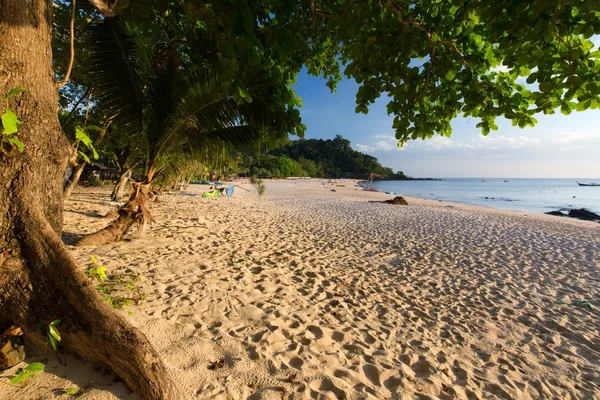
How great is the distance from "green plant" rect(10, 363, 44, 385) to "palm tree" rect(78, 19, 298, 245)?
9.86 ft

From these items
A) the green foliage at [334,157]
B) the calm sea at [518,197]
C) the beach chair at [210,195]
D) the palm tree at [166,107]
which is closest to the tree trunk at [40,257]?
the palm tree at [166,107]

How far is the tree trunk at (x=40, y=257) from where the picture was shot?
1.63m

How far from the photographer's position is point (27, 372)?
1627 millimetres

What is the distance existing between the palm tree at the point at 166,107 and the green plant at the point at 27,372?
3004 millimetres

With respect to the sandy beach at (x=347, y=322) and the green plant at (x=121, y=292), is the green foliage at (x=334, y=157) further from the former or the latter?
the green plant at (x=121, y=292)

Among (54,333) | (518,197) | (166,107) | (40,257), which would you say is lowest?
(518,197)

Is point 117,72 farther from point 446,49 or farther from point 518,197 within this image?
point 518,197

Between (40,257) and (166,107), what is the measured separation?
4063mm

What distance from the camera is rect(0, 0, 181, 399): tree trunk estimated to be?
1635mm

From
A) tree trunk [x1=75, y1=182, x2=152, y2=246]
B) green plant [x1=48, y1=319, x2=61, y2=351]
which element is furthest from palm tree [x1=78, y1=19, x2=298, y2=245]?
green plant [x1=48, y1=319, x2=61, y2=351]

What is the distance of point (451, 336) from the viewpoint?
321 cm

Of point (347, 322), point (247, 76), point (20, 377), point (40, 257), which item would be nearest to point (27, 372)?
point (20, 377)

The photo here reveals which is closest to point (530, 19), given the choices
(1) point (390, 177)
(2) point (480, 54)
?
(2) point (480, 54)

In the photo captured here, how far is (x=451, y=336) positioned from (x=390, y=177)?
152953 mm
